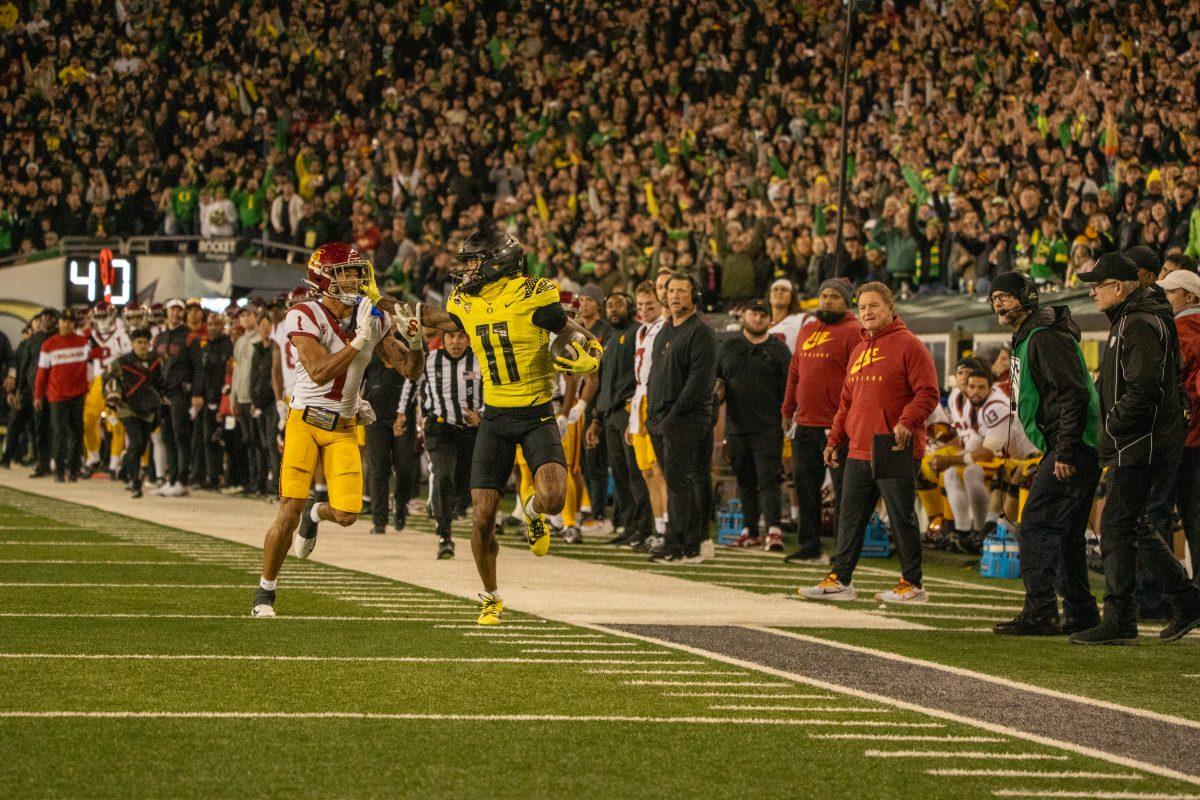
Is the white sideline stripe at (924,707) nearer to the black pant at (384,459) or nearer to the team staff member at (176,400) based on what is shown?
the black pant at (384,459)

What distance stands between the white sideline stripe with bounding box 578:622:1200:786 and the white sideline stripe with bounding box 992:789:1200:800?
285mm

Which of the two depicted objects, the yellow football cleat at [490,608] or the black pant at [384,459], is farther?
the black pant at [384,459]

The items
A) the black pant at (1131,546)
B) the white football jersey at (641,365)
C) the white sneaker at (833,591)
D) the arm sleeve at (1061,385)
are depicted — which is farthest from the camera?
the white football jersey at (641,365)

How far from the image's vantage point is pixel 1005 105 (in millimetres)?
21984

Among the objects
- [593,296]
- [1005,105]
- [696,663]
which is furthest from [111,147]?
[696,663]

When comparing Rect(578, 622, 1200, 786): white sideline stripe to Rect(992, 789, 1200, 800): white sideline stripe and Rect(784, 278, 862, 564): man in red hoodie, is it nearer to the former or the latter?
Rect(992, 789, 1200, 800): white sideline stripe

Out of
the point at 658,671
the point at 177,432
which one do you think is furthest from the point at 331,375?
the point at 177,432

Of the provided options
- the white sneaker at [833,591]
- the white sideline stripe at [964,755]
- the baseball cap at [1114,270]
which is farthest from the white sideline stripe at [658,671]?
the white sneaker at [833,591]

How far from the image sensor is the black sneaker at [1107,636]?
31.9ft

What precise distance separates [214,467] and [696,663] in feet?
46.0

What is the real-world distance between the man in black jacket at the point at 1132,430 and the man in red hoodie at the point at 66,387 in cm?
1592

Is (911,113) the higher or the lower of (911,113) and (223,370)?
the higher

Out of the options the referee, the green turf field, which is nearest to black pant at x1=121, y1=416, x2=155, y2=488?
the referee

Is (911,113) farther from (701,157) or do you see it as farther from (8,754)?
(8,754)
